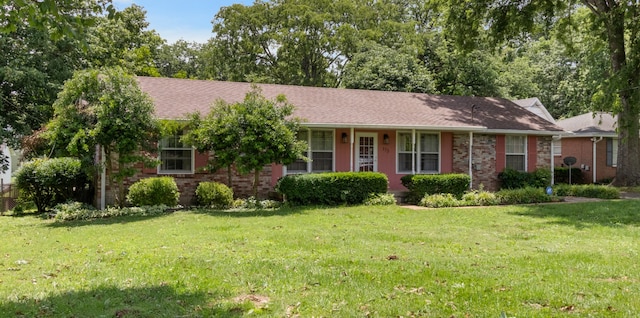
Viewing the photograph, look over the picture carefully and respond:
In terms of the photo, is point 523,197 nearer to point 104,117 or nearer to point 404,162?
point 404,162

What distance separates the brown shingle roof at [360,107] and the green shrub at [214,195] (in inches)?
93.2

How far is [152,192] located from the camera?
12.6 m

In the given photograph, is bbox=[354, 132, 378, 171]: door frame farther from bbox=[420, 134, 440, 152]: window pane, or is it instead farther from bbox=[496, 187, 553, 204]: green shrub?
bbox=[496, 187, 553, 204]: green shrub

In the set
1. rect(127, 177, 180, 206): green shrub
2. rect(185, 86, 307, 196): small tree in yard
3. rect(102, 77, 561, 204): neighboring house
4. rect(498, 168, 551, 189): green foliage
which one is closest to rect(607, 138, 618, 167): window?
rect(102, 77, 561, 204): neighboring house

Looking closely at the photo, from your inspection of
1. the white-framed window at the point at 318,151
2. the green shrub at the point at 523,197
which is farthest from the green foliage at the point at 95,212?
the green shrub at the point at 523,197

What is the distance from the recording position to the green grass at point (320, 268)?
448 centimetres

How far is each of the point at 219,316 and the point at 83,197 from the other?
11765 mm

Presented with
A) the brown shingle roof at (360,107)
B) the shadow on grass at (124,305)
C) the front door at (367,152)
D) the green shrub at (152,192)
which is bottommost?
the shadow on grass at (124,305)

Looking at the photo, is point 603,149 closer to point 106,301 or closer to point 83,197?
point 83,197

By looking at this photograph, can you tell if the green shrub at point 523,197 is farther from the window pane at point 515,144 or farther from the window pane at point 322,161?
the window pane at point 322,161

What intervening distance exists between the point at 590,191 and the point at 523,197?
3.39 meters

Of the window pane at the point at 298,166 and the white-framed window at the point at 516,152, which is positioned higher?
the white-framed window at the point at 516,152

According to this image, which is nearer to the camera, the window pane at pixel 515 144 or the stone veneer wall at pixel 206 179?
the stone veneer wall at pixel 206 179

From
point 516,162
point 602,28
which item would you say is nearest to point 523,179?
point 516,162
